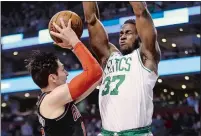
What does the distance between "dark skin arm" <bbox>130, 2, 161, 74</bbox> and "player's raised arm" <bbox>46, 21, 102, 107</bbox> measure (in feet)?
1.98

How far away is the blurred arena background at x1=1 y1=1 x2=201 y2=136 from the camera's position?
39.7 feet

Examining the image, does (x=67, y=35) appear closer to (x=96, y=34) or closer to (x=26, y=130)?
(x=96, y=34)

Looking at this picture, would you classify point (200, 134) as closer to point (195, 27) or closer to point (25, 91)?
point (195, 27)

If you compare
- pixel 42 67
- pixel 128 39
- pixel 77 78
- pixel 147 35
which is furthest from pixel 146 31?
pixel 42 67

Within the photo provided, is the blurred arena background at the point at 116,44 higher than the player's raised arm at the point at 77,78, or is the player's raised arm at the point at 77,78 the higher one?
→ the player's raised arm at the point at 77,78

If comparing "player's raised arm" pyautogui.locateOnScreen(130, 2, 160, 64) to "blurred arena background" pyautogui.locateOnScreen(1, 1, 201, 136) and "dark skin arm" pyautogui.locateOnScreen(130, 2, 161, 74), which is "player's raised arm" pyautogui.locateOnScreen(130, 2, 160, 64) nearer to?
"dark skin arm" pyautogui.locateOnScreen(130, 2, 161, 74)

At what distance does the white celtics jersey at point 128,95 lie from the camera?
3237 mm

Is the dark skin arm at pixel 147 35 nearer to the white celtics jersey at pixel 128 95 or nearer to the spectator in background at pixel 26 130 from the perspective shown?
the white celtics jersey at pixel 128 95

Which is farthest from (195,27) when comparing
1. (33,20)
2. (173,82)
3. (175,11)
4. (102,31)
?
(102,31)

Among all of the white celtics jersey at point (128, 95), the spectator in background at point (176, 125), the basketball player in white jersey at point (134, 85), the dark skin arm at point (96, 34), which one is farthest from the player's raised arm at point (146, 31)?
the spectator in background at point (176, 125)

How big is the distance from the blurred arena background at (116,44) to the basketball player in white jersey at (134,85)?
7.36m

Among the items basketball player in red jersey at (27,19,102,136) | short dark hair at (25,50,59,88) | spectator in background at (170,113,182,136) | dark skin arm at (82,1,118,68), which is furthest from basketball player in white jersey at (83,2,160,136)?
spectator in background at (170,113,182,136)

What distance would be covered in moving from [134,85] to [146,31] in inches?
17.4

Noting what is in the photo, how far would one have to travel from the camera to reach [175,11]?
41.1 feet
